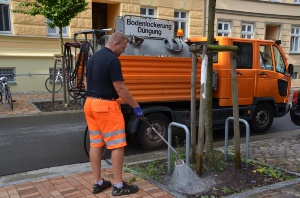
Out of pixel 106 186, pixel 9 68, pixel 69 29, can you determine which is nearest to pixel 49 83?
pixel 9 68

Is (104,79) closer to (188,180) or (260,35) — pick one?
(188,180)

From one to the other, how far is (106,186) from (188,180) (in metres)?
1.01

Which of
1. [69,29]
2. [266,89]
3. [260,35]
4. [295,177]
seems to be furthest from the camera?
[260,35]

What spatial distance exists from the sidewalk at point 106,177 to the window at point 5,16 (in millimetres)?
9844

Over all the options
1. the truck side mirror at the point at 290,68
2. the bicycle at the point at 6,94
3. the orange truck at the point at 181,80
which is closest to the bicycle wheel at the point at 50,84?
the bicycle at the point at 6,94

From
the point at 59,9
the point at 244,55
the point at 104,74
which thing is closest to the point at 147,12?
the point at 59,9

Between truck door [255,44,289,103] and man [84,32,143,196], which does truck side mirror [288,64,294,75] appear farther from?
man [84,32,143,196]

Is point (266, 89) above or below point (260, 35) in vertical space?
below

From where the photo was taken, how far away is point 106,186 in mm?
3877

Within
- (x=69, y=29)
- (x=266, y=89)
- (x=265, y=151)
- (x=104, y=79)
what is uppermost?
(x=69, y=29)

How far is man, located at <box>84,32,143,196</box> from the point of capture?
3.50m

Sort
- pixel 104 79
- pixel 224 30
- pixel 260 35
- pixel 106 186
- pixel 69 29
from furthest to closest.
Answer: pixel 260 35 → pixel 224 30 → pixel 69 29 → pixel 106 186 → pixel 104 79

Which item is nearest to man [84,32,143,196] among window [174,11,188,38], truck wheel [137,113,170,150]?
truck wheel [137,113,170,150]

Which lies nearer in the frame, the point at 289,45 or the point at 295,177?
the point at 295,177
